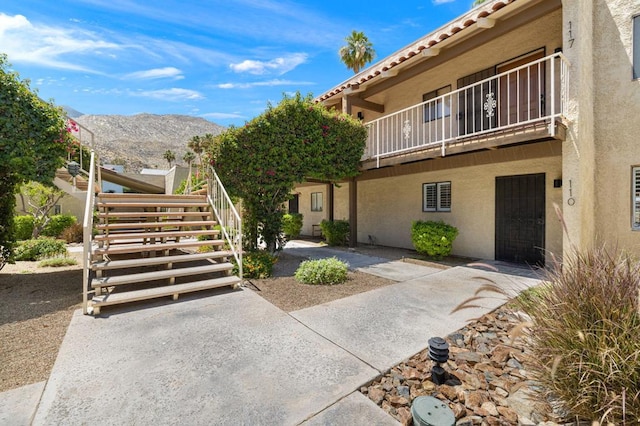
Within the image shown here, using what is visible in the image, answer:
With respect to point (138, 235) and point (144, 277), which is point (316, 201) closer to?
point (138, 235)

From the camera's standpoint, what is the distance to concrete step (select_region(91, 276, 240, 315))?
14.1 feet

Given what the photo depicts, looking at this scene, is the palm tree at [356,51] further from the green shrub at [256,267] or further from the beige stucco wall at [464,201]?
the green shrub at [256,267]

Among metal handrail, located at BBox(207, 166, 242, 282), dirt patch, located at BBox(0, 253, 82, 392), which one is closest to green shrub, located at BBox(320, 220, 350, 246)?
metal handrail, located at BBox(207, 166, 242, 282)

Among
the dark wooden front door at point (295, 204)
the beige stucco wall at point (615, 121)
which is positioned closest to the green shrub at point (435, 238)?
the beige stucco wall at point (615, 121)

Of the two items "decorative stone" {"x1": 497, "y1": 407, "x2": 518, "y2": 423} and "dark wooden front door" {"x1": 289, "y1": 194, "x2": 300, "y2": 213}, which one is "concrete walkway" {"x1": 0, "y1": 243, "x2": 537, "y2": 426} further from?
"dark wooden front door" {"x1": 289, "y1": 194, "x2": 300, "y2": 213}

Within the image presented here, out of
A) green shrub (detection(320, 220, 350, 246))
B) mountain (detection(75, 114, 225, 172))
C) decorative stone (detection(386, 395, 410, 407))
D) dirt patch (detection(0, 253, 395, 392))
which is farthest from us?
mountain (detection(75, 114, 225, 172))

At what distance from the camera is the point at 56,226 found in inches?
588

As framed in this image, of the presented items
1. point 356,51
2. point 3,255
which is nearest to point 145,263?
point 3,255

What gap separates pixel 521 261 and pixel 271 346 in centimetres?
760

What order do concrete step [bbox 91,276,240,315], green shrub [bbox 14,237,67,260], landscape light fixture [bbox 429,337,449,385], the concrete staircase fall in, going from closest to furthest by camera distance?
landscape light fixture [bbox 429,337,449,385], concrete step [bbox 91,276,240,315], the concrete staircase, green shrub [bbox 14,237,67,260]

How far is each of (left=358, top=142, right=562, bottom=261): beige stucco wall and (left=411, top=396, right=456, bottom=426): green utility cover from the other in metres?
5.61

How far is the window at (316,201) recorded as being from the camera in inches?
624

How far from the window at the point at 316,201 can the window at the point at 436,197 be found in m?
6.78

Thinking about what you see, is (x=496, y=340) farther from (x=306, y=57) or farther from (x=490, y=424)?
(x=306, y=57)
